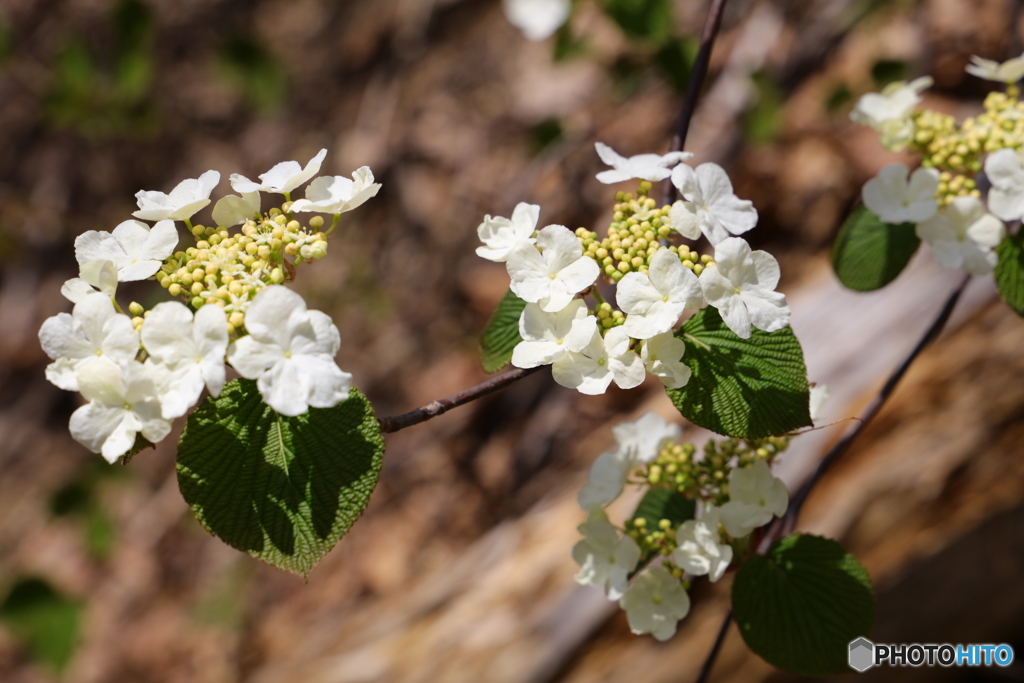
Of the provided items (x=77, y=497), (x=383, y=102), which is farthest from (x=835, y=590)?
(x=383, y=102)

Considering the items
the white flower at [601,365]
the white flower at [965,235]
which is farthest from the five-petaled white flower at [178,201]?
the white flower at [965,235]

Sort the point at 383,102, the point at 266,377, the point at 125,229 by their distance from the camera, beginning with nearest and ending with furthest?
1. the point at 266,377
2. the point at 125,229
3. the point at 383,102

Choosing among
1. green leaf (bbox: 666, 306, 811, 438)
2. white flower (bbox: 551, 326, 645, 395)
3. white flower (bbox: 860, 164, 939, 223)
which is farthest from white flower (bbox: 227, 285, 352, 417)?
white flower (bbox: 860, 164, 939, 223)

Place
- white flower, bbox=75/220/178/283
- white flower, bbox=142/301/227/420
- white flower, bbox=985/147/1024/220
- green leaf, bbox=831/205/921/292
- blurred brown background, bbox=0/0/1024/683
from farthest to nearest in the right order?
blurred brown background, bbox=0/0/1024/683 → green leaf, bbox=831/205/921/292 → white flower, bbox=985/147/1024/220 → white flower, bbox=75/220/178/283 → white flower, bbox=142/301/227/420

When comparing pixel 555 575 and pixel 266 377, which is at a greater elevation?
pixel 266 377

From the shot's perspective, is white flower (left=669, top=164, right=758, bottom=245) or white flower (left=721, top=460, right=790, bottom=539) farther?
white flower (left=721, top=460, right=790, bottom=539)

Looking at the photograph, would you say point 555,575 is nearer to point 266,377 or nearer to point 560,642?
point 560,642

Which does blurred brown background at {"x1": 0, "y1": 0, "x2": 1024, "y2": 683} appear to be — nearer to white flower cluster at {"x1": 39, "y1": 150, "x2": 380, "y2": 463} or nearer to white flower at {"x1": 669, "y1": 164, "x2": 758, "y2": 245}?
white flower at {"x1": 669, "y1": 164, "x2": 758, "y2": 245}
